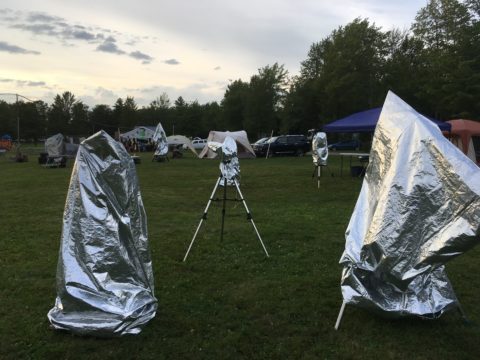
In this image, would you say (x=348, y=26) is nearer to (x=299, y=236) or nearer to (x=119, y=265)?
(x=299, y=236)

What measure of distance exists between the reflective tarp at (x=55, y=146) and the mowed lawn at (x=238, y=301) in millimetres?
17573

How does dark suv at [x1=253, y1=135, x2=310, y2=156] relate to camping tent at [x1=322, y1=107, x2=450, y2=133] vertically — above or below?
below

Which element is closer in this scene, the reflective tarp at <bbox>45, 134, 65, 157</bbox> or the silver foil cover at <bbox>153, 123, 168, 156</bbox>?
the reflective tarp at <bbox>45, 134, 65, 157</bbox>

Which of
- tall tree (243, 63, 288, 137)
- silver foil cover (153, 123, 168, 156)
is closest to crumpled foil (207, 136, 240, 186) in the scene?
silver foil cover (153, 123, 168, 156)

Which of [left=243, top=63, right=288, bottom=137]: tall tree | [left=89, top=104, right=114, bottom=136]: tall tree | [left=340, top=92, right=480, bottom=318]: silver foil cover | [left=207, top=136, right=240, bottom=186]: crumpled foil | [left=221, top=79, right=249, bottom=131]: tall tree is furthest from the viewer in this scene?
[left=89, top=104, right=114, bottom=136]: tall tree

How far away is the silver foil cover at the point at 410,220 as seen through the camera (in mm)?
3895

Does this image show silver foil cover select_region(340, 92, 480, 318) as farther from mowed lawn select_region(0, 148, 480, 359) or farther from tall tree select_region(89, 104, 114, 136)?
tall tree select_region(89, 104, 114, 136)

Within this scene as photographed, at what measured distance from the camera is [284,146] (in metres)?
36.2

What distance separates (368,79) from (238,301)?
42.2 metres

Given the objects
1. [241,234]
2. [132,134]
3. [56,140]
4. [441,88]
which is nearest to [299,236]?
[241,234]

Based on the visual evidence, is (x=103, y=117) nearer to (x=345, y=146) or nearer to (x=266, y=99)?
(x=266, y=99)

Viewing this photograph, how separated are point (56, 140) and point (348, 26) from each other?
31.3 meters

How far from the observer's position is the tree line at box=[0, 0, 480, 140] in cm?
3272

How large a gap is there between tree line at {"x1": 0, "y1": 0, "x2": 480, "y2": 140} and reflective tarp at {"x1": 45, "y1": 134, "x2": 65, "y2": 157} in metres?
11.6
